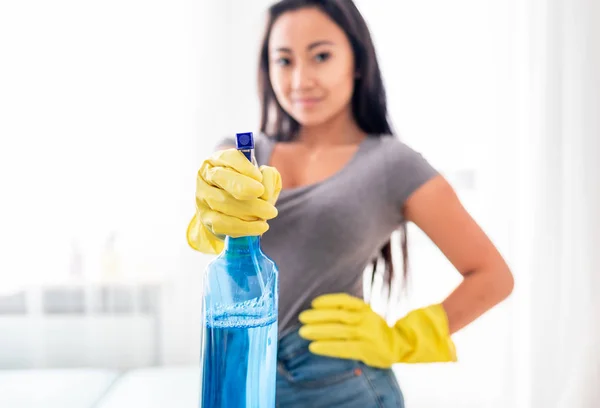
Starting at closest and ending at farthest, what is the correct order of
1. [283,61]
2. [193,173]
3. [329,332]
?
[329,332]
[283,61]
[193,173]

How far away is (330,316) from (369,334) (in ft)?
0.19

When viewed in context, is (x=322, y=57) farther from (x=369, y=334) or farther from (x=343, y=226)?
(x=369, y=334)

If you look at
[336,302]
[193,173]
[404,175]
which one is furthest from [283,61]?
[193,173]

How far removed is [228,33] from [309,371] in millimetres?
1018

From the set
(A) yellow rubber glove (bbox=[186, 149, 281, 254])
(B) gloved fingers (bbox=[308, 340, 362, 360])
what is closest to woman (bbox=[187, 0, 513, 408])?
(B) gloved fingers (bbox=[308, 340, 362, 360])

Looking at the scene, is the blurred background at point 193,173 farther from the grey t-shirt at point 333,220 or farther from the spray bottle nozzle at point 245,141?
the spray bottle nozzle at point 245,141

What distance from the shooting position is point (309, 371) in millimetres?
701

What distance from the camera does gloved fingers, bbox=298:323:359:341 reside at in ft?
2.24

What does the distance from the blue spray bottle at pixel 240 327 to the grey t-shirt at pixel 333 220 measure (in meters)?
0.21

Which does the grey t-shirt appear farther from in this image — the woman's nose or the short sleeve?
the woman's nose

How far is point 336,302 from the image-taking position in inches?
27.5

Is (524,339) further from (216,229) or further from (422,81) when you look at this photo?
(216,229)

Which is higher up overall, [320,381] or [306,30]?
[306,30]

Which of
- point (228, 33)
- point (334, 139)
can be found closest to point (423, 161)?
point (334, 139)
